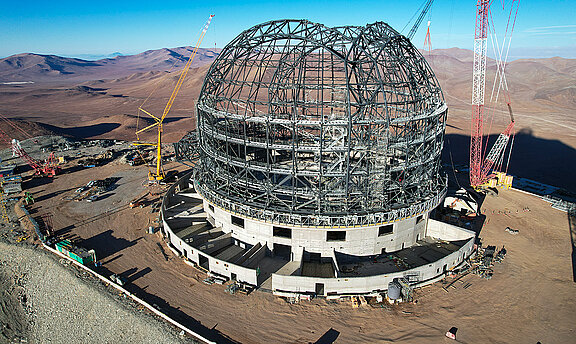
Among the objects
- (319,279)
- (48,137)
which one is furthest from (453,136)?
(48,137)

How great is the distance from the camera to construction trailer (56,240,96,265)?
38812 millimetres

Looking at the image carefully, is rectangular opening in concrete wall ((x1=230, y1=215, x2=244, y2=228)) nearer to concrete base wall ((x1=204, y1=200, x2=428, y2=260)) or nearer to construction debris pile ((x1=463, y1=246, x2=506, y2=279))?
concrete base wall ((x1=204, y1=200, x2=428, y2=260))

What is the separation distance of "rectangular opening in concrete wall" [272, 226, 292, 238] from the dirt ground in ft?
24.9

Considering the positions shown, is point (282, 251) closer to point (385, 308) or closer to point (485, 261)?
point (385, 308)

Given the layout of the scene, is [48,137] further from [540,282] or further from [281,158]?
[540,282]

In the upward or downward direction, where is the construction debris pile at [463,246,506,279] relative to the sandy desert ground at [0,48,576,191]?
downward

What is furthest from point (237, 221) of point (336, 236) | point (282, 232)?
point (336, 236)

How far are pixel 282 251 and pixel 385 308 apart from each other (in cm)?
1304

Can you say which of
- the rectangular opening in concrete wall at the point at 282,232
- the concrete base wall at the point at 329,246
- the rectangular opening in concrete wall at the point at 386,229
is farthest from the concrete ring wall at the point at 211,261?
the rectangular opening in concrete wall at the point at 386,229

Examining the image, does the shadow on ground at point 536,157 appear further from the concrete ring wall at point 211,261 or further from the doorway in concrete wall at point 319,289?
the concrete ring wall at point 211,261

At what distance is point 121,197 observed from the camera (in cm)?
5859

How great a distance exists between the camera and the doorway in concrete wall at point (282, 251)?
40.7 metres

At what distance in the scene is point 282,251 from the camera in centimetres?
4103

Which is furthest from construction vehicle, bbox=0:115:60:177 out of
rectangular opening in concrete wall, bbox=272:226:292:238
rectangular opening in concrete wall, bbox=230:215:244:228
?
rectangular opening in concrete wall, bbox=272:226:292:238
